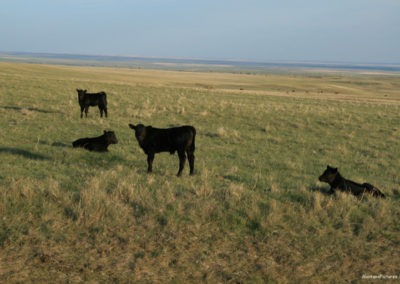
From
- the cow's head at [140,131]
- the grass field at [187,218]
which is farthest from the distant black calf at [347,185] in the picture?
the cow's head at [140,131]

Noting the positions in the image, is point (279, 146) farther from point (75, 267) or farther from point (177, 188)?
point (75, 267)

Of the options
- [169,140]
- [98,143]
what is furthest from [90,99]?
[169,140]

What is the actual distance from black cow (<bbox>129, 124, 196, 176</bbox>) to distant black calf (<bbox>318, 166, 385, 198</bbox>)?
326cm

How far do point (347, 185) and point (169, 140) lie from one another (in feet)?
14.0

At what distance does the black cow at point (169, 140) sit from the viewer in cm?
995

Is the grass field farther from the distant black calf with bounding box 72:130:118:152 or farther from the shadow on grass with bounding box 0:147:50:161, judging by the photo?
the distant black calf with bounding box 72:130:118:152

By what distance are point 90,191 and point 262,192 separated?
367cm

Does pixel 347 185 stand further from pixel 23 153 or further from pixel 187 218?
pixel 23 153

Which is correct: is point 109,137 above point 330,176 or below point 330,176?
above

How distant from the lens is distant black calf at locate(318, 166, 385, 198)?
9.34 m

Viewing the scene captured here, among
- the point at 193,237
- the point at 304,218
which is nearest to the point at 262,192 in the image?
the point at 304,218

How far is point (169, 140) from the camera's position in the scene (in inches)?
396

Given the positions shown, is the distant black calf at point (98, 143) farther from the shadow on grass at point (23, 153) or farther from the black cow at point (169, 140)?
the black cow at point (169, 140)

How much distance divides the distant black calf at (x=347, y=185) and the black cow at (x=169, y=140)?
3255 mm
